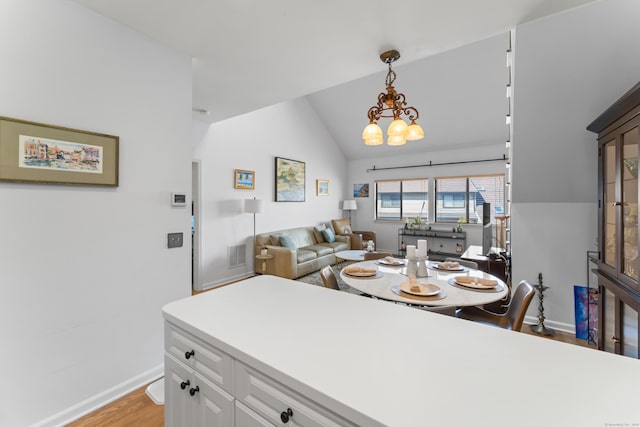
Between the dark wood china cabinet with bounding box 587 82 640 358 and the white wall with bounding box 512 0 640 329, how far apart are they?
30cm

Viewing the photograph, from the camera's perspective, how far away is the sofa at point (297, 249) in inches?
177

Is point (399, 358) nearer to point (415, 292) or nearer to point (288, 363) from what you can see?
point (288, 363)

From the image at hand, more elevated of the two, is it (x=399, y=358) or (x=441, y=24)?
(x=441, y=24)

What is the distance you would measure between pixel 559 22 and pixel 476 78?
283 centimetres

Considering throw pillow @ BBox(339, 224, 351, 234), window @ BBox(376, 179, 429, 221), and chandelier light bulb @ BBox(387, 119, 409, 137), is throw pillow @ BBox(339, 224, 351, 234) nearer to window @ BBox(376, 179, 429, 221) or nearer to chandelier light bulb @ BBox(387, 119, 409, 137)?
window @ BBox(376, 179, 429, 221)

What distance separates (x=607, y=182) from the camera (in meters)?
1.96

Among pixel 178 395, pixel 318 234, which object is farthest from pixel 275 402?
pixel 318 234

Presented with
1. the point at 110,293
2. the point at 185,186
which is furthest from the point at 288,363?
the point at 185,186

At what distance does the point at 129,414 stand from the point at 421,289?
202cm

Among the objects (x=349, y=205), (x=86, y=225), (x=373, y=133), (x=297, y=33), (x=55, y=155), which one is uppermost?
(x=297, y=33)

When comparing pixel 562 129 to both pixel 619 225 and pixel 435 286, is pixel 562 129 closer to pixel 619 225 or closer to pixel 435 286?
pixel 619 225

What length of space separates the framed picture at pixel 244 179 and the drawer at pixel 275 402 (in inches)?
158

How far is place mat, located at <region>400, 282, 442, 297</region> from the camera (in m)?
1.77

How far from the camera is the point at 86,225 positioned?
5.49ft
